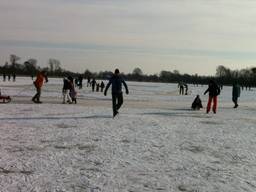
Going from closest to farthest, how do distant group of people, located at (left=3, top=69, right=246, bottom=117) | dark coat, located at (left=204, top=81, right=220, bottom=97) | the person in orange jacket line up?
distant group of people, located at (left=3, top=69, right=246, bottom=117), dark coat, located at (left=204, top=81, right=220, bottom=97), the person in orange jacket

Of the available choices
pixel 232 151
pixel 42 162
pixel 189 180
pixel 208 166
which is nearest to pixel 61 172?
pixel 42 162

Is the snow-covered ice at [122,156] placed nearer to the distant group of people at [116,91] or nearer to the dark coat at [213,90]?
the distant group of people at [116,91]

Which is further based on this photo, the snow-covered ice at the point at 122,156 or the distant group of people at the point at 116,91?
the distant group of people at the point at 116,91

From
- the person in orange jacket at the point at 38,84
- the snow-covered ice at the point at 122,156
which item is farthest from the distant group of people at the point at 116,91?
the snow-covered ice at the point at 122,156

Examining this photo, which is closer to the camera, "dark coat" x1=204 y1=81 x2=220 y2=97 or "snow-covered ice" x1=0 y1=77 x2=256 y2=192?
"snow-covered ice" x1=0 y1=77 x2=256 y2=192

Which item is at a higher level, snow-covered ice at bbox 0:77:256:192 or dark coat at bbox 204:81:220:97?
dark coat at bbox 204:81:220:97

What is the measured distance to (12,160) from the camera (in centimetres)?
1061

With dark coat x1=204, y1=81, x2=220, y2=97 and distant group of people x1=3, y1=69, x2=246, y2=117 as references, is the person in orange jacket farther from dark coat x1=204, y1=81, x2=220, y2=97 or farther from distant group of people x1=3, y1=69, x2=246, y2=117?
dark coat x1=204, y1=81, x2=220, y2=97

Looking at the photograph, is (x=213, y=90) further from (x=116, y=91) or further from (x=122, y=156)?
(x=122, y=156)

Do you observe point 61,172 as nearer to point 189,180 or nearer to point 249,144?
point 189,180

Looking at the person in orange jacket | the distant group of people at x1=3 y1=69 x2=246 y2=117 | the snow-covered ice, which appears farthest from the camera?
the person in orange jacket

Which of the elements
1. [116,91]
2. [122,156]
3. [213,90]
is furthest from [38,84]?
[122,156]

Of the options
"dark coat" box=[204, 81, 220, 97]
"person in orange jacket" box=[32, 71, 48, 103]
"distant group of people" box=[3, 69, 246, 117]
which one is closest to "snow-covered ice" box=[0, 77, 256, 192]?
"distant group of people" box=[3, 69, 246, 117]

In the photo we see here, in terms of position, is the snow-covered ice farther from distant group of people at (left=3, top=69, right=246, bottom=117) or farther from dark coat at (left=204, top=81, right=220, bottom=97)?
dark coat at (left=204, top=81, right=220, bottom=97)
